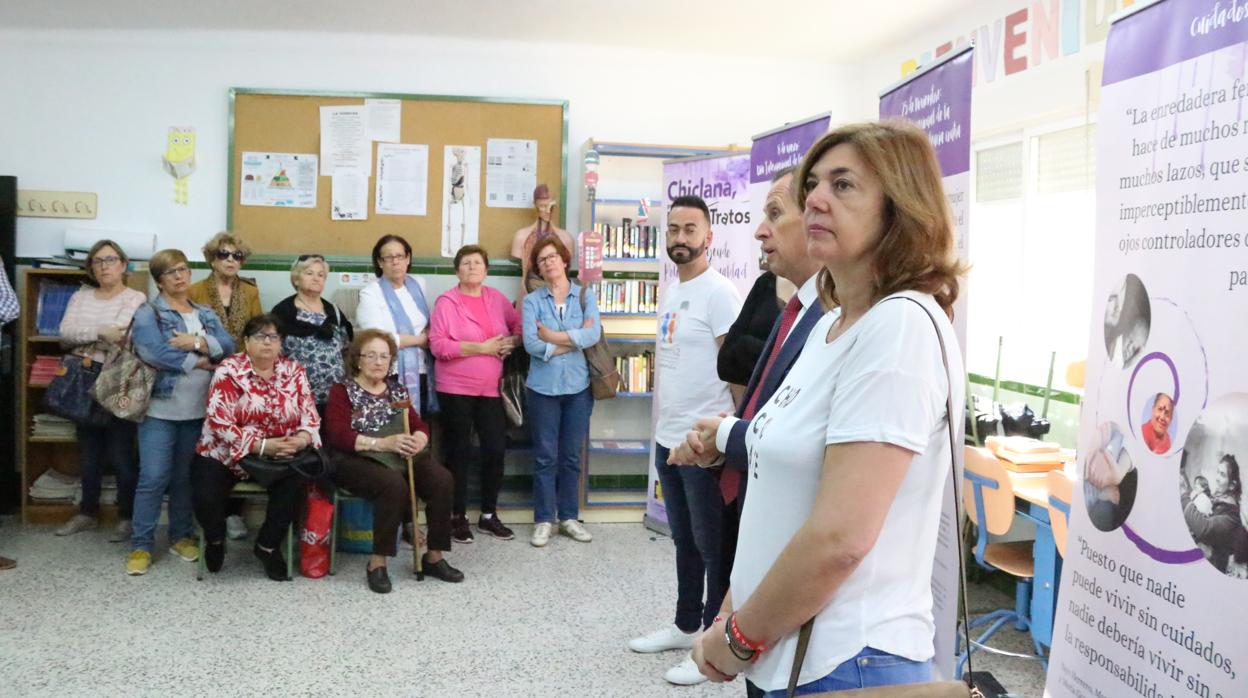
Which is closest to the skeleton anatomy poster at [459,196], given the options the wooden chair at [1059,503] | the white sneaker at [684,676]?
the white sneaker at [684,676]

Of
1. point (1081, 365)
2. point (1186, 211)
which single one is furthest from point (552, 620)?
point (1186, 211)

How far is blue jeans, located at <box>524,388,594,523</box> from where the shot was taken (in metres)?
5.01

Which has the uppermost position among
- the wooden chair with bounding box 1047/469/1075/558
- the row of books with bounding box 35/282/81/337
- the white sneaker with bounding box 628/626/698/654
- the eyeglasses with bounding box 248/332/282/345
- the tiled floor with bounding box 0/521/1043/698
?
the row of books with bounding box 35/282/81/337

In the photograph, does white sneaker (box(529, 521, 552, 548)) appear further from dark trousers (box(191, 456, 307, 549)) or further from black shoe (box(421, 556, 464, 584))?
dark trousers (box(191, 456, 307, 549))

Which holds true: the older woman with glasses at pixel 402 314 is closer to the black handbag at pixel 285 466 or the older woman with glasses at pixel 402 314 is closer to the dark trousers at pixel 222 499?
the black handbag at pixel 285 466

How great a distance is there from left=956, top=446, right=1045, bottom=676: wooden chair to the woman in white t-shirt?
2.04 m

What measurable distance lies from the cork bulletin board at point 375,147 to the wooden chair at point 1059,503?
343 cm

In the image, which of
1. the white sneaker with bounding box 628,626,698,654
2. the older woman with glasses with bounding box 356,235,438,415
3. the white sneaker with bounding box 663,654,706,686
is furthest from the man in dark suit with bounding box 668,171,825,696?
the older woman with glasses with bounding box 356,235,438,415

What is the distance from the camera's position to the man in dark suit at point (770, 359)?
5.69ft

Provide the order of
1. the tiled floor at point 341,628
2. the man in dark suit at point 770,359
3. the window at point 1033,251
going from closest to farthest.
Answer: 1. the man in dark suit at point 770,359
2. the tiled floor at point 341,628
3. the window at point 1033,251

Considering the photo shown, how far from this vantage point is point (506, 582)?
4285 millimetres

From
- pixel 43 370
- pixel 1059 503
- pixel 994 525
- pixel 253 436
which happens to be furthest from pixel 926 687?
pixel 43 370

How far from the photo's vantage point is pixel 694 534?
3.00 meters

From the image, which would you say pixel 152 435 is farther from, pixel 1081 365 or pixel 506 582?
pixel 1081 365
